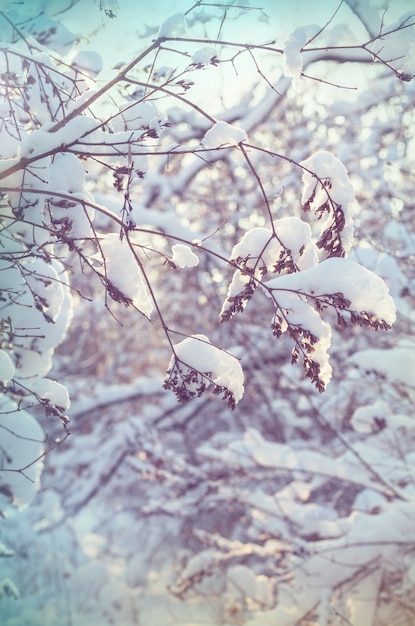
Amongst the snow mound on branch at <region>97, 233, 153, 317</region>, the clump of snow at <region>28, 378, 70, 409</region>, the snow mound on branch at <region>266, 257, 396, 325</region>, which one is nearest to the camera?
the snow mound on branch at <region>266, 257, 396, 325</region>

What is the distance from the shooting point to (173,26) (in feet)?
5.88

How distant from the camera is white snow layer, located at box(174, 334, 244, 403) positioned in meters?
1.60

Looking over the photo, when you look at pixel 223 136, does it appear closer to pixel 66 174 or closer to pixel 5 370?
pixel 66 174

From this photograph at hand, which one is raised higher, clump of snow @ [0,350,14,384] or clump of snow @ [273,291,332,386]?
clump of snow @ [273,291,332,386]

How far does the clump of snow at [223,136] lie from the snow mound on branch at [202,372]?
62 centimetres

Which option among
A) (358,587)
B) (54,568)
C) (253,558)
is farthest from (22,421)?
(54,568)

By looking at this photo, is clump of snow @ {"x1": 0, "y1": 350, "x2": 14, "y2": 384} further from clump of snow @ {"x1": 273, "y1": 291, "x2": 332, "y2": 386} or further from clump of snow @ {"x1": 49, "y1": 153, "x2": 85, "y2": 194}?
clump of snow @ {"x1": 273, "y1": 291, "x2": 332, "y2": 386}

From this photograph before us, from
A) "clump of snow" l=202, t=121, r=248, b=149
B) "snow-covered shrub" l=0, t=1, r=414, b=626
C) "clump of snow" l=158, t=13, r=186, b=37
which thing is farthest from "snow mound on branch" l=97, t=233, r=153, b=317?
"clump of snow" l=158, t=13, r=186, b=37

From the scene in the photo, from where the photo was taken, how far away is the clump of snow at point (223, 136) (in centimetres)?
153

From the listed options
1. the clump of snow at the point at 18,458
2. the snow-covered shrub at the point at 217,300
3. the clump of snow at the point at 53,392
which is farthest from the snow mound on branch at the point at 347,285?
the clump of snow at the point at 18,458

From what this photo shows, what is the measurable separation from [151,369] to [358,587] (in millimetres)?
7658

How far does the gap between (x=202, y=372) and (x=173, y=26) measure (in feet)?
4.09

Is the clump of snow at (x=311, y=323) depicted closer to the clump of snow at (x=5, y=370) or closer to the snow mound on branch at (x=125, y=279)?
the snow mound on branch at (x=125, y=279)

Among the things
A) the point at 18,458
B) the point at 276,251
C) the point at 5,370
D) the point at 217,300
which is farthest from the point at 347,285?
the point at 217,300
